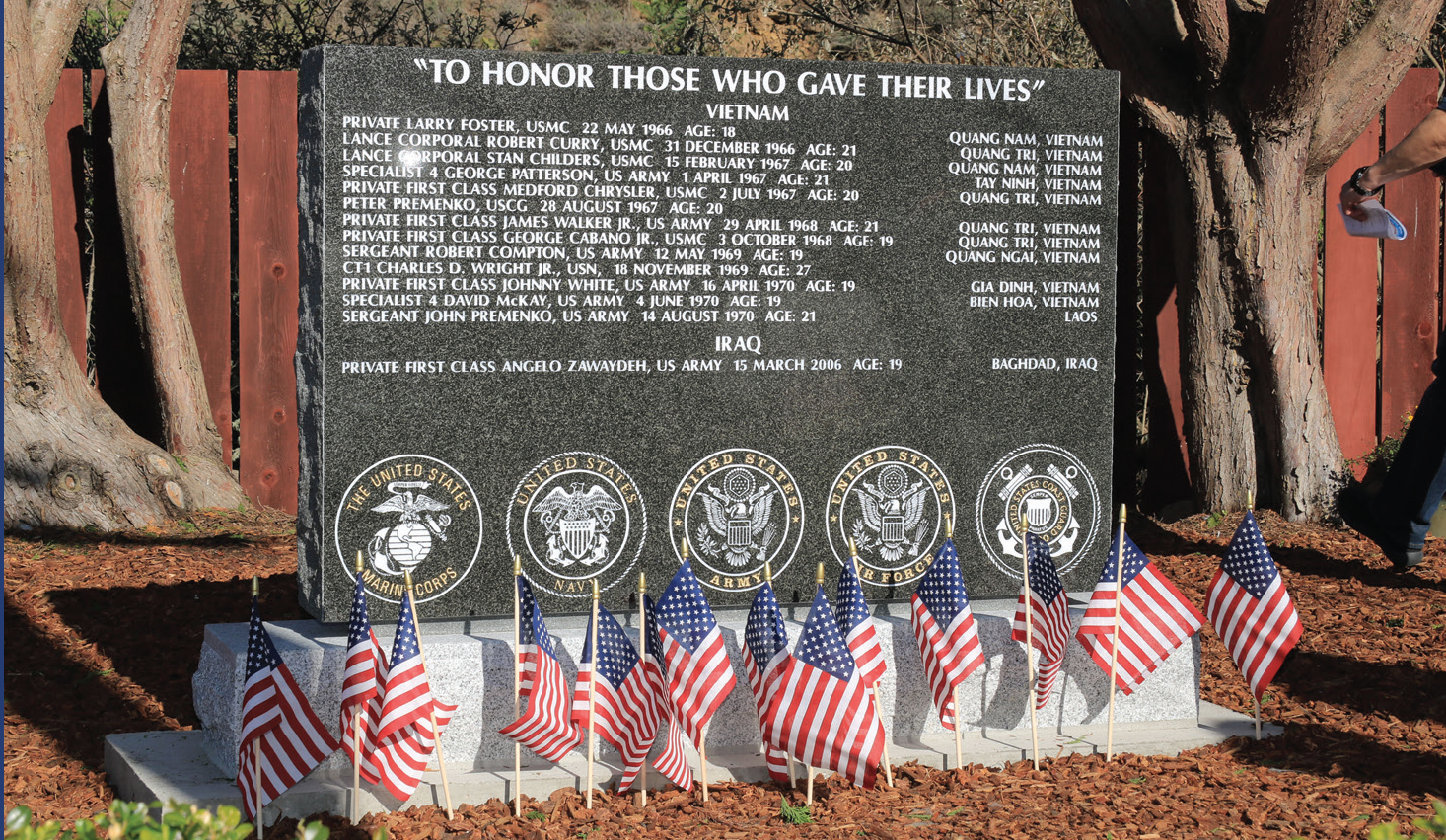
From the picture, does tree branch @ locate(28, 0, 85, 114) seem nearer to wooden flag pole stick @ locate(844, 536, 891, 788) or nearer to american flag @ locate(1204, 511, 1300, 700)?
wooden flag pole stick @ locate(844, 536, 891, 788)

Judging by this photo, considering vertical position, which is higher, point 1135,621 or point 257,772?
point 1135,621

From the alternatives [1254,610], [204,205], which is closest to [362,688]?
[1254,610]

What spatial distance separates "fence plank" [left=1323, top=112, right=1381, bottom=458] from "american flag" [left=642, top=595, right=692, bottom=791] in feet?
19.7

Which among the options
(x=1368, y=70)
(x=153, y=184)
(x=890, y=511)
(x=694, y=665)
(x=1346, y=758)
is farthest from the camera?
(x=153, y=184)

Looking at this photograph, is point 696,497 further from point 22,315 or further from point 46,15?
point 46,15

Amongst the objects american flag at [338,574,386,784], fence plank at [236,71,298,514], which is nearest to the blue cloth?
american flag at [338,574,386,784]

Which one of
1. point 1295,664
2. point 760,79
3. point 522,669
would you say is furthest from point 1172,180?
point 522,669

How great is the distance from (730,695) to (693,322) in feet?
4.52

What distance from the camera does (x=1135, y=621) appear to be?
498 centimetres

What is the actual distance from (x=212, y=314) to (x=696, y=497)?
15.0ft

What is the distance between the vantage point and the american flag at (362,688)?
4223 mm

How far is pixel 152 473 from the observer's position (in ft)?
25.0

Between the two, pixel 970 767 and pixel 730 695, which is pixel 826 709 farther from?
pixel 970 767

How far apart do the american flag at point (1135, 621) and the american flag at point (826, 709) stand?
1.07m
